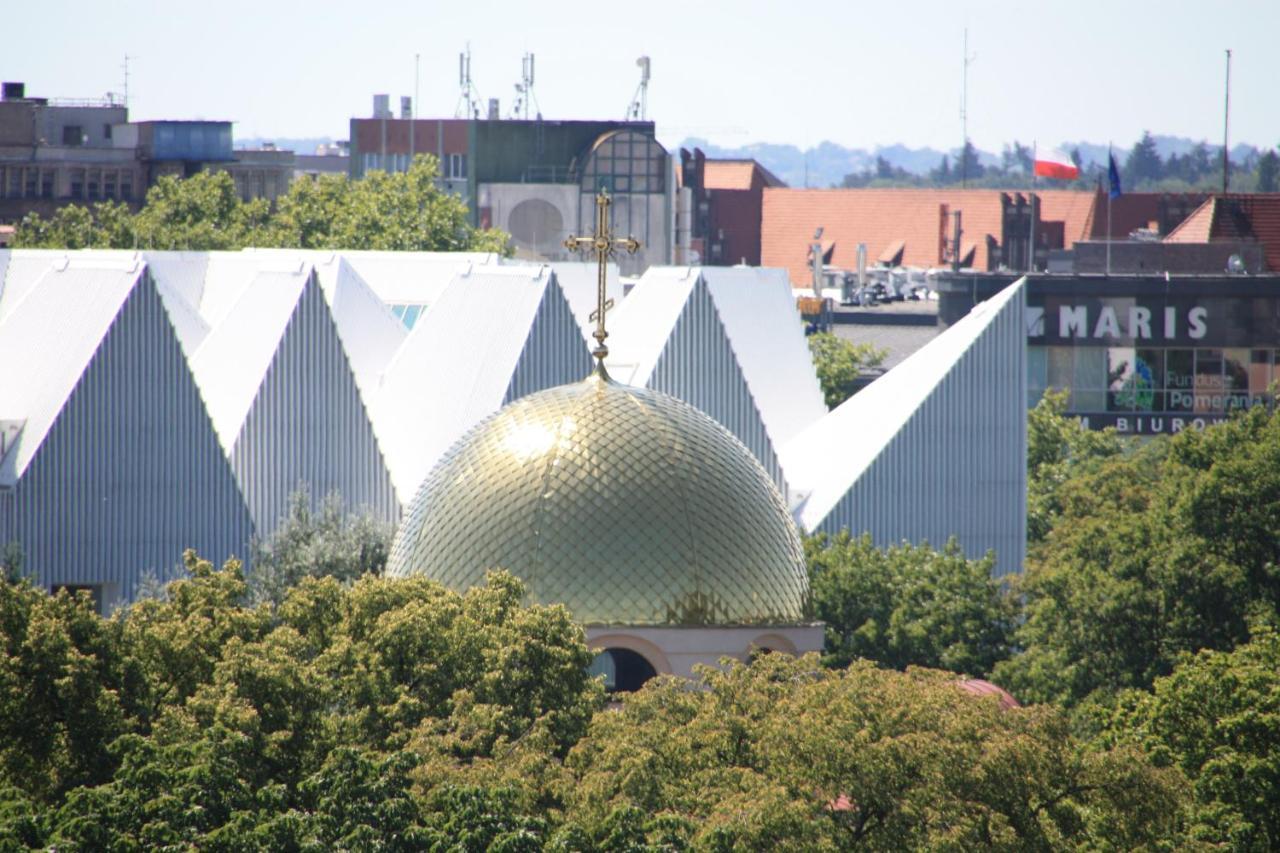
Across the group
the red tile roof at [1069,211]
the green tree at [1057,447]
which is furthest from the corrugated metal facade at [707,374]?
the red tile roof at [1069,211]

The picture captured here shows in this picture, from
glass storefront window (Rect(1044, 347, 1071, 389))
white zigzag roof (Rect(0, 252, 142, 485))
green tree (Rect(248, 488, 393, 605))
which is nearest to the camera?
green tree (Rect(248, 488, 393, 605))

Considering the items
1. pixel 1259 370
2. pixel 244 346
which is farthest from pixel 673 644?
pixel 1259 370

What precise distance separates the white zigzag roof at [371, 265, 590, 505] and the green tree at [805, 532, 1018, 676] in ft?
21.9

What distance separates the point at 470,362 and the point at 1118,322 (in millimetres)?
39552

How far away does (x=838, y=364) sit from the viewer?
95625 mm

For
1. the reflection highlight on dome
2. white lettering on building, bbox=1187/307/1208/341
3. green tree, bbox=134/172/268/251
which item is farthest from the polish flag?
the reflection highlight on dome

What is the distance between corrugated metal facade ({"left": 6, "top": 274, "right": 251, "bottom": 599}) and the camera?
52125 millimetres

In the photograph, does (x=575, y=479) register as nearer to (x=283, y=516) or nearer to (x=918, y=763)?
(x=918, y=763)

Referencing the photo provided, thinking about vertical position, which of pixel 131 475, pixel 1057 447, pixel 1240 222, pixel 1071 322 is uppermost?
pixel 1240 222

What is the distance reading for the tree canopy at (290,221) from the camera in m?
102

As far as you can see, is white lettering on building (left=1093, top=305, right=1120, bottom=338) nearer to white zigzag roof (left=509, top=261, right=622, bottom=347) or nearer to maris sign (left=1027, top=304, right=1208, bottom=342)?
maris sign (left=1027, top=304, right=1208, bottom=342)

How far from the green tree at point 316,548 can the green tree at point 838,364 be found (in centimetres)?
3900

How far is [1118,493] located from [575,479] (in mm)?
23792

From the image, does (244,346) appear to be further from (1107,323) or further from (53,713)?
(1107,323)
